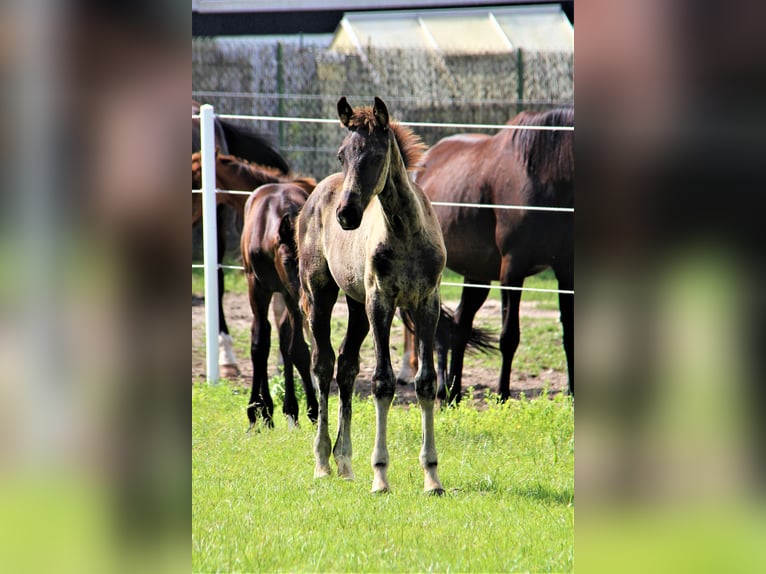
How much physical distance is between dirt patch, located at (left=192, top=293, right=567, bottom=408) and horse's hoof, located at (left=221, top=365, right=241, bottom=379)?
0.23 feet

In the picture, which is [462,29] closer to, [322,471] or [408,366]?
[408,366]

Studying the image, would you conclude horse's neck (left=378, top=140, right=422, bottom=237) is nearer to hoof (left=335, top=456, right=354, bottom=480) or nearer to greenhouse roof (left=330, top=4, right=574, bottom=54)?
hoof (left=335, top=456, right=354, bottom=480)

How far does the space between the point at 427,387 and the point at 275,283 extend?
7.44ft

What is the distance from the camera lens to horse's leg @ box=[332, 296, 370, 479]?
5.67 meters

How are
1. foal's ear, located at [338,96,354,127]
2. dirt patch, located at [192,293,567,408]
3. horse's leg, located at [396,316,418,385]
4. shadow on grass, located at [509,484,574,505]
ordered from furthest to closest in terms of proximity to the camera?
1. horse's leg, located at [396,316,418,385]
2. dirt patch, located at [192,293,567,408]
3. foal's ear, located at [338,96,354,127]
4. shadow on grass, located at [509,484,574,505]

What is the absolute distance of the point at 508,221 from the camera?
8094 mm
